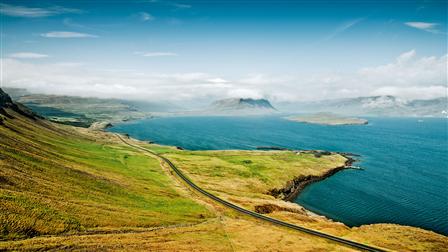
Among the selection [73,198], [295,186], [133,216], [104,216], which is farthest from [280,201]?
[73,198]

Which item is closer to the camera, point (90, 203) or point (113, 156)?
point (90, 203)

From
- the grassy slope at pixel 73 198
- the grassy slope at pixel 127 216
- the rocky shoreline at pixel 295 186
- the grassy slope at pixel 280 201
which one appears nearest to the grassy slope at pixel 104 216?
the grassy slope at pixel 73 198

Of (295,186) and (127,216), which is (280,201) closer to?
(295,186)

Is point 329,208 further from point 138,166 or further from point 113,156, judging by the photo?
point 113,156

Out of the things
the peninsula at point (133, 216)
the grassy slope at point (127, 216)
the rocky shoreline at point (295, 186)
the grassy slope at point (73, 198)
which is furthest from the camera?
the rocky shoreline at point (295, 186)

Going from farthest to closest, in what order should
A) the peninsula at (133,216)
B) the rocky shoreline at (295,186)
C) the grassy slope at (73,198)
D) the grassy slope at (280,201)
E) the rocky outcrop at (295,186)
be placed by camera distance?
the rocky outcrop at (295,186)
the rocky shoreline at (295,186)
the grassy slope at (280,201)
the grassy slope at (73,198)
the peninsula at (133,216)

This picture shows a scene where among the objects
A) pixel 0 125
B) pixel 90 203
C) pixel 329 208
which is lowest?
pixel 329 208

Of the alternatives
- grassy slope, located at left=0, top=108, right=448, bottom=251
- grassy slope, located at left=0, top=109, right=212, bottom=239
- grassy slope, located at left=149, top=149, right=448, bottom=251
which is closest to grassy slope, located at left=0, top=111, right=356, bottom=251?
grassy slope, located at left=0, top=109, right=212, bottom=239

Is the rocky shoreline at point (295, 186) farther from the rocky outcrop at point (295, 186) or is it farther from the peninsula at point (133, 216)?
the peninsula at point (133, 216)

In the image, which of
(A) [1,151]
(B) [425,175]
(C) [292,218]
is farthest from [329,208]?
(A) [1,151]
